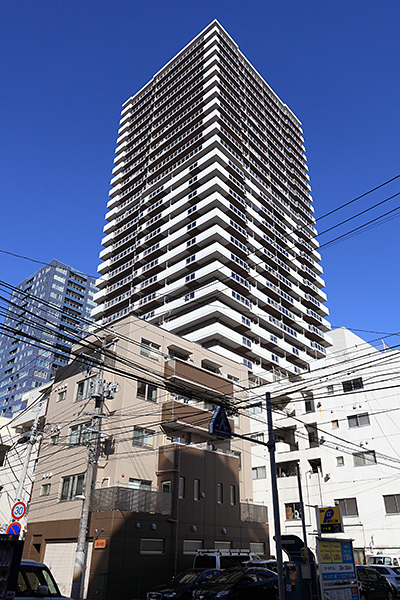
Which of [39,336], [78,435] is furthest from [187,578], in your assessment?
[39,336]

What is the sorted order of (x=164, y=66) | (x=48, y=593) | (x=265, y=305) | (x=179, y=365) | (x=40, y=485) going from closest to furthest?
(x=48, y=593) < (x=40, y=485) < (x=179, y=365) < (x=265, y=305) < (x=164, y=66)

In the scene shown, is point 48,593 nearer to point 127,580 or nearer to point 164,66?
point 127,580

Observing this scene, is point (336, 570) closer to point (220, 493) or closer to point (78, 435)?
point (220, 493)

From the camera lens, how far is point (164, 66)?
102 metres

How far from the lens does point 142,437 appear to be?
30.2 m

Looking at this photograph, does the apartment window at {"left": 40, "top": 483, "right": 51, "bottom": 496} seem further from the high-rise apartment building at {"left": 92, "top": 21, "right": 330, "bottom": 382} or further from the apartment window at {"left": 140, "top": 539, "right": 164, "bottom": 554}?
the high-rise apartment building at {"left": 92, "top": 21, "right": 330, "bottom": 382}

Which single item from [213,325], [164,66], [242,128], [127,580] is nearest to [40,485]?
[127,580]

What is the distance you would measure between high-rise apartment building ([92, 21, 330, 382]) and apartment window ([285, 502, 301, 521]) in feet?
72.4

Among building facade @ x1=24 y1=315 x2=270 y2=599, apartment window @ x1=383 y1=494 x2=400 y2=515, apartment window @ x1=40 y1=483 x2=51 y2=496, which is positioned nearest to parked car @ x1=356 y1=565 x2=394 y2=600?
building facade @ x1=24 y1=315 x2=270 y2=599

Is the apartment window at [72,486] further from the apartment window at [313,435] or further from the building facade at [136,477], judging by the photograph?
the apartment window at [313,435]

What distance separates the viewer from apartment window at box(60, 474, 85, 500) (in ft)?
92.4

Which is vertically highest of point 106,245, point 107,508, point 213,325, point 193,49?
point 193,49

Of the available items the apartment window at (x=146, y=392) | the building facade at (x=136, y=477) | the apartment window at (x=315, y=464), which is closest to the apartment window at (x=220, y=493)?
the building facade at (x=136, y=477)

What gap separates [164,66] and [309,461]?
90925mm
